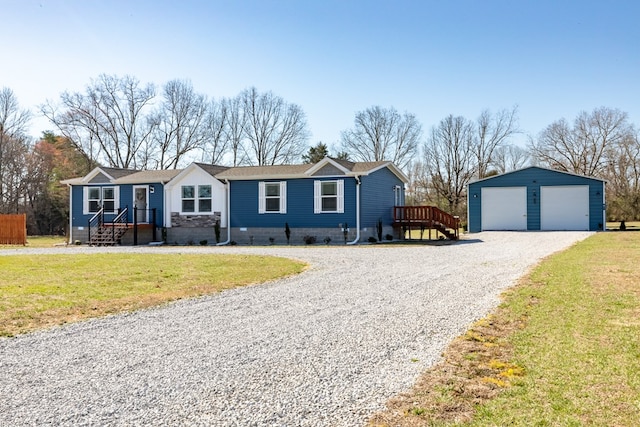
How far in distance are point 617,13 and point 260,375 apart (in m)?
15.5

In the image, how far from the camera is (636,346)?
502 centimetres

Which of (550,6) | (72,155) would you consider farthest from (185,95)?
(550,6)

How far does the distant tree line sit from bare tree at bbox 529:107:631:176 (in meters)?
0.08

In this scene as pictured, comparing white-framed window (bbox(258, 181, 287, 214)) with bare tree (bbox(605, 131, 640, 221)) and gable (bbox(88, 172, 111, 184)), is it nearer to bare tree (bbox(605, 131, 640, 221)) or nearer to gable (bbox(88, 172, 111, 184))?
gable (bbox(88, 172, 111, 184))

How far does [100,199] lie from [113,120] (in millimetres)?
17410

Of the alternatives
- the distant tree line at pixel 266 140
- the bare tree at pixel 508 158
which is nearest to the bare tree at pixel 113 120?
the distant tree line at pixel 266 140

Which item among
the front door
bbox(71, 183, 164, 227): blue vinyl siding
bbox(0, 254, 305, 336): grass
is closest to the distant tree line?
bbox(71, 183, 164, 227): blue vinyl siding

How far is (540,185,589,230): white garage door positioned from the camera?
27016 millimetres

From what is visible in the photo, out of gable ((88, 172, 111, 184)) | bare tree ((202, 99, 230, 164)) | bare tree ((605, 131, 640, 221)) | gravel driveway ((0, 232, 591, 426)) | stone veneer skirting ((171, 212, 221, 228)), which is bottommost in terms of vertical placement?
gravel driveway ((0, 232, 591, 426))

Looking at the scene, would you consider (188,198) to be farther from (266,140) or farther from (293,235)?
(266,140)

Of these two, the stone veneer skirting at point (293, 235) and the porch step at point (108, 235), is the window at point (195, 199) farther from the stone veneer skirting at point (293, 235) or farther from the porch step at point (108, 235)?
the porch step at point (108, 235)

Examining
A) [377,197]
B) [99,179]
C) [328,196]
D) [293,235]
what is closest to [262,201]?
[293,235]

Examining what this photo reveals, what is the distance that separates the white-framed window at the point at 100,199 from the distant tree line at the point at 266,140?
13660 millimetres

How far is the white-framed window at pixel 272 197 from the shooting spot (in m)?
23.3
